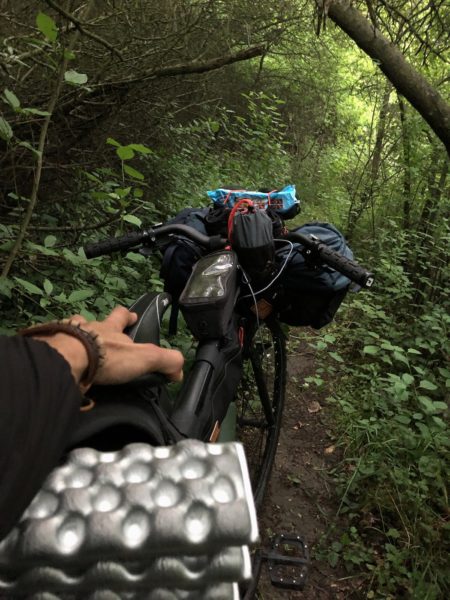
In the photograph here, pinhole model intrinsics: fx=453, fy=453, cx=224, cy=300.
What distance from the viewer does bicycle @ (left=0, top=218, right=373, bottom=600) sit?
1.02m

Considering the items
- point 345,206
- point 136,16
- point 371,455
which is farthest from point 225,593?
point 345,206

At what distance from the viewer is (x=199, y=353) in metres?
1.81

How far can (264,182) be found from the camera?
714 cm

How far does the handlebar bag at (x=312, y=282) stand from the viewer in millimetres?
2143

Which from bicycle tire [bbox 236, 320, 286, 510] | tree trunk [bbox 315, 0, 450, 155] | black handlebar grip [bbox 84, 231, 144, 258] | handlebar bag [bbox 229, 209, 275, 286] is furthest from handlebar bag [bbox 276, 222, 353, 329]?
tree trunk [bbox 315, 0, 450, 155]

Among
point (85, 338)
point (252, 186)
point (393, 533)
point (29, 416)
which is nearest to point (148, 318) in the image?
point (85, 338)

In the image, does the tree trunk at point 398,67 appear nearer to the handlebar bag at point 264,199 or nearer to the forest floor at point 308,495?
the handlebar bag at point 264,199

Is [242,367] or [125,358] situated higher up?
[125,358]

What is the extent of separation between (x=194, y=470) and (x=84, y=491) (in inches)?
7.2

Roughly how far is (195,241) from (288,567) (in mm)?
1579

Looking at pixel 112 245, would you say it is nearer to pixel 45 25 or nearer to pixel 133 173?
pixel 133 173

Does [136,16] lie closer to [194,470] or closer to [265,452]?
[265,452]

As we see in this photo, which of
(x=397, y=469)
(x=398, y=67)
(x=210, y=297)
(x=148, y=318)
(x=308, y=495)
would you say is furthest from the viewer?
(x=398, y=67)

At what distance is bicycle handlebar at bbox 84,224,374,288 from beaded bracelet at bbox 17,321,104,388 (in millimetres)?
926
